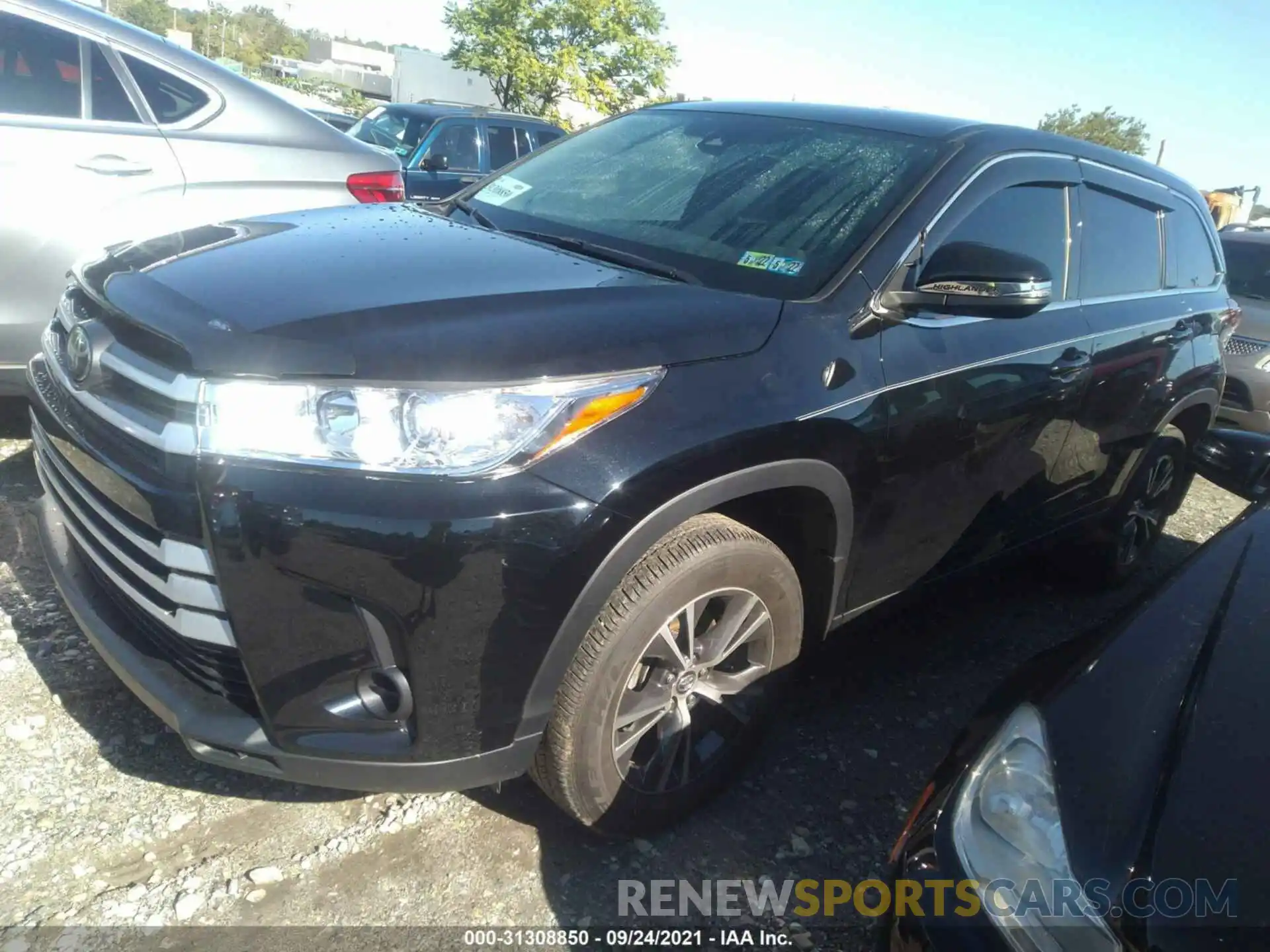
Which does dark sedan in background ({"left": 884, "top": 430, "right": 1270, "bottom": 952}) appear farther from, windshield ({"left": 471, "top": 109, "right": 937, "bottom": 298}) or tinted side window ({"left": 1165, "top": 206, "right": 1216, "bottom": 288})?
tinted side window ({"left": 1165, "top": 206, "right": 1216, "bottom": 288})

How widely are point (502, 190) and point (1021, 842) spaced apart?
100 inches

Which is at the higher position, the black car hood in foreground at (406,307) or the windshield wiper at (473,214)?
the windshield wiper at (473,214)

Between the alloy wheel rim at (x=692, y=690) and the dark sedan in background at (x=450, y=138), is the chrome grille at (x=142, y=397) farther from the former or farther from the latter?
the dark sedan in background at (x=450, y=138)

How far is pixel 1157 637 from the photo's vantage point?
1.96 metres

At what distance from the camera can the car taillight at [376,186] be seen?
446 cm

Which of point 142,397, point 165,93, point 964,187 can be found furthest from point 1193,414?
point 165,93

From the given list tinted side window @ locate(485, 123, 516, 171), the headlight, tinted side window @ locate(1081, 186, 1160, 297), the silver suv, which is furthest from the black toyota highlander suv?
tinted side window @ locate(485, 123, 516, 171)

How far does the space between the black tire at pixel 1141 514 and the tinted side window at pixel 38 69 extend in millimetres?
4435

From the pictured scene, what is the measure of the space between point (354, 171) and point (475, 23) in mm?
23683

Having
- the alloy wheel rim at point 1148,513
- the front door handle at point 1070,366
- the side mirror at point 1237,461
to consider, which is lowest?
the alloy wheel rim at point 1148,513

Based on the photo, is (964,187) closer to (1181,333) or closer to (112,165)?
(1181,333)

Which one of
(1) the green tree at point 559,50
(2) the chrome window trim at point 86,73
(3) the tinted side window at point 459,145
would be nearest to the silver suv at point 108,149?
(2) the chrome window trim at point 86,73

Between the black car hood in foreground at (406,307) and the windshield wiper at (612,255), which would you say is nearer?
the black car hood in foreground at (406,307)

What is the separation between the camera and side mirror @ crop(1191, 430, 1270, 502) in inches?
118
